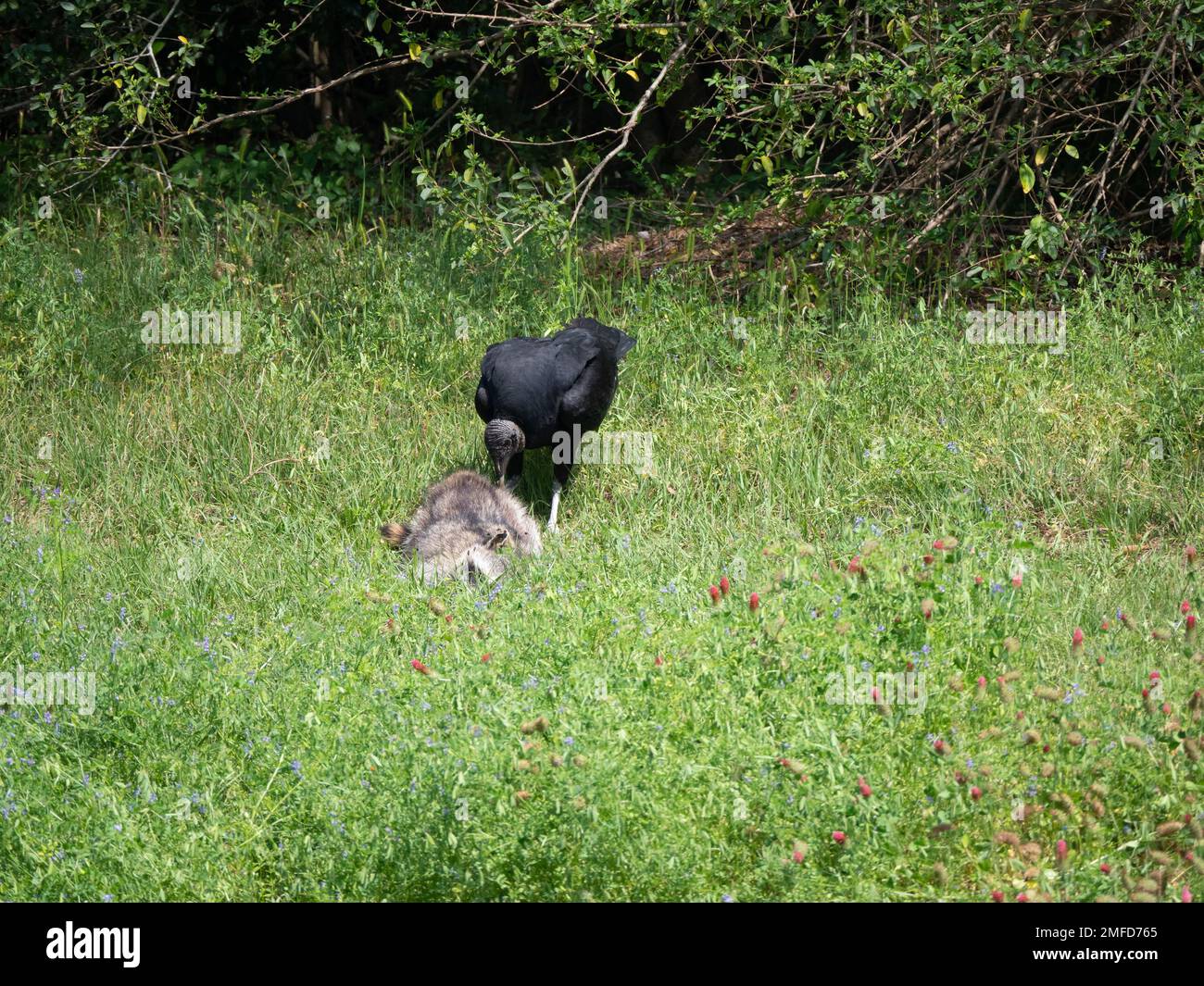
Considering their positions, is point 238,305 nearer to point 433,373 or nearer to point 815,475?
point 433,373

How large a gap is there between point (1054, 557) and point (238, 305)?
5054 millimetres

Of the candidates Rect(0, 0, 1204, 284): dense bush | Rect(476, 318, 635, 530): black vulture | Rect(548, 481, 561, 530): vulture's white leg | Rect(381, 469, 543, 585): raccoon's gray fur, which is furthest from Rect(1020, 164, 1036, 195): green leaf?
Rect(381, 469, 543, 585): raccoon's gray fur

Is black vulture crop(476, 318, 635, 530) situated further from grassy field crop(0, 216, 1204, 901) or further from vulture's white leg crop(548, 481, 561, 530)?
grassy field crop(0, 216, 1204, 901)

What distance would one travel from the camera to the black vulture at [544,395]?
640 cm

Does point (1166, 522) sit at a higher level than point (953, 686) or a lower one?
higher

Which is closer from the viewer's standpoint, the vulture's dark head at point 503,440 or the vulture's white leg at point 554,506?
the vulture's dark head at point 503,440

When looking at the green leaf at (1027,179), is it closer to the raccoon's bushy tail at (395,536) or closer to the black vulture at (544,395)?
the black vulture at (544,395)

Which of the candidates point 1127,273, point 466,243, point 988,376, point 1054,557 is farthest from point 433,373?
point 1127,273

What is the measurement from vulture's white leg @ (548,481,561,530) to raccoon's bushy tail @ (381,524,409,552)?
0.73m

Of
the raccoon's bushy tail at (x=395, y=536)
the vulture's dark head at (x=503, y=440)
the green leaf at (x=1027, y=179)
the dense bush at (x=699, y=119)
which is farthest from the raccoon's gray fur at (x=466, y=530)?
the green leaf at (x=1027, y=179)

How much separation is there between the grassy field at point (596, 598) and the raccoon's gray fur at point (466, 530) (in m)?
0.21

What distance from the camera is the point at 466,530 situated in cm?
615

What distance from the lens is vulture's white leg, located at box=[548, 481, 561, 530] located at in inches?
257

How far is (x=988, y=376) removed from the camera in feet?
22.3
